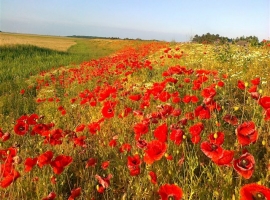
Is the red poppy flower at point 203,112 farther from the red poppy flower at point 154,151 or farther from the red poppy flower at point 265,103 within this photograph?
the red poppy flower at point 154,151

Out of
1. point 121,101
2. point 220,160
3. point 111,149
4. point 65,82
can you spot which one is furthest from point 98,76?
point 220,160

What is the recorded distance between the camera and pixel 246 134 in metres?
1.67

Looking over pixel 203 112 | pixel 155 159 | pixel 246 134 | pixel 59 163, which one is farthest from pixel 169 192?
pixel 203 112

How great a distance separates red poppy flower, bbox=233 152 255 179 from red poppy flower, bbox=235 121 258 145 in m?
0.19

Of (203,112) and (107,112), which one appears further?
(107,112)

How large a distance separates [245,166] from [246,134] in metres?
0.30

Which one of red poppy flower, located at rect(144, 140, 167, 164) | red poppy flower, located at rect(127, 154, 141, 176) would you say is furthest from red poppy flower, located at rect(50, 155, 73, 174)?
red poppy flower, located at rect(144, 140, 167, 164)

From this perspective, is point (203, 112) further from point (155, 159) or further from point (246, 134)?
point (155, 159)

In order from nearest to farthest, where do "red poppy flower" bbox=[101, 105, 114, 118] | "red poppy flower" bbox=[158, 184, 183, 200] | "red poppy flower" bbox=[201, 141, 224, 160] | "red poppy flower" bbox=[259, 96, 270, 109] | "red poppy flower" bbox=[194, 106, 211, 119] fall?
"red poppy flower" bbox=[158, 184, 183, 200] < "red poppy flower" bbox=[201, 141, 224, 160] < "red poppy flower" bbox=[259, 96, 270, 109] < "red poppy flower" bbox=[194, 106, 211, 119] < "red poppy flower" bbox=[101, 105, 114, 118]

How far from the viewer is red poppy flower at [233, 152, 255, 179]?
1.38m

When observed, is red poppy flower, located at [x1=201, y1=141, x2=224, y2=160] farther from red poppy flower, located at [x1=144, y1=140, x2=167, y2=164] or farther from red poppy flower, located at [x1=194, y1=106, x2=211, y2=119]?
red poppy flower, located at [x1=194, y1=106, x2=211, y2=119]

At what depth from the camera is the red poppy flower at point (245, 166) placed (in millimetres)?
1380

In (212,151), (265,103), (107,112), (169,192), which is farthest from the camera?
(107,112)

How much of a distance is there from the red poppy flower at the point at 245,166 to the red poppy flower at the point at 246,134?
192mm
